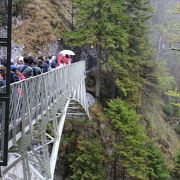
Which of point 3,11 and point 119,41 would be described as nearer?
point 3,11

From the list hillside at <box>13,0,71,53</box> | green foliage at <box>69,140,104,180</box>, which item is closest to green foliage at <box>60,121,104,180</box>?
green foliage at <box>69,140,104,180</box>

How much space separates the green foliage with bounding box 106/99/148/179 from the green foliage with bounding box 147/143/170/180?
116 cm

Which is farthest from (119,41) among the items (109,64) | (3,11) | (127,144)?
(3,11)

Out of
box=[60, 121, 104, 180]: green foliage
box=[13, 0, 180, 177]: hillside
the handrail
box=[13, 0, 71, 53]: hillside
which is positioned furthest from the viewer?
box=[13, 0, 180, 177]: hillside

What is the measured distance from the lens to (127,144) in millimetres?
23766

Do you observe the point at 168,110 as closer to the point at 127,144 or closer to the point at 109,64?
the point at 109,64

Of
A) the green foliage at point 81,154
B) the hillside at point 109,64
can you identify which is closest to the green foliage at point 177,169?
the hillside at point 109,64

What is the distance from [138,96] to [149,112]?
4618mm

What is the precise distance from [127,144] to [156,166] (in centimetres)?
284

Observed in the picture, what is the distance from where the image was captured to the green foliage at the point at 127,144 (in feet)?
75.9

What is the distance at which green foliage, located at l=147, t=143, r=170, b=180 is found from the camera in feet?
80.7

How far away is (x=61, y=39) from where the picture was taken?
28.7m

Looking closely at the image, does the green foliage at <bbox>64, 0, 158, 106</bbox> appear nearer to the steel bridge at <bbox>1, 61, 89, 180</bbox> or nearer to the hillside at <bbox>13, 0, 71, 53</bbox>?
the hillside at <bbox>13, 0, 71, 53</bbox>

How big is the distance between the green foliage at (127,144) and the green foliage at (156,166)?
116cm
